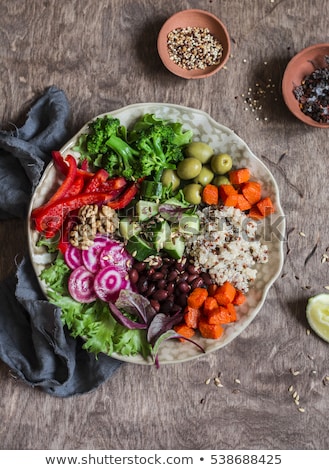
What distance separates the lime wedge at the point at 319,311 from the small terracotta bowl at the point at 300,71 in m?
0.93

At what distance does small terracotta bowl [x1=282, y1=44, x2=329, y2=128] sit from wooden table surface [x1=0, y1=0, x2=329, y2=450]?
0.11 meters

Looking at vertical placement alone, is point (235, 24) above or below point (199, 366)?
above

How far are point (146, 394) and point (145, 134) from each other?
142 cm

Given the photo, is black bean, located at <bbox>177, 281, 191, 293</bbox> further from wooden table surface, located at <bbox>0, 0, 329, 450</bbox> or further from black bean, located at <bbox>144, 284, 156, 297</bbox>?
wooden table surface, located at <bbox>0, 0, 329, 450</bbox>

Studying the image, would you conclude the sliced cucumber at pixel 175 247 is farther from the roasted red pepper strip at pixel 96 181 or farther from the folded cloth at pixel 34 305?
the folded cloth at pixel 34 305

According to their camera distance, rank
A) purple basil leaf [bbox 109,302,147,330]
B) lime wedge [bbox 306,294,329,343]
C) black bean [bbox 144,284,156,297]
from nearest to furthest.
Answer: purple basil leaf [bbox 109,302,147,330], black bean [bbox 144,284,156,297], lime wedge [bbox 306,294,329,343]

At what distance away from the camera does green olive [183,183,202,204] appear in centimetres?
274

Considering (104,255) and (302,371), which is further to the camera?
(302,371)

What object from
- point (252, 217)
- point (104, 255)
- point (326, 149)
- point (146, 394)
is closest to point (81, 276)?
point (104, 255)

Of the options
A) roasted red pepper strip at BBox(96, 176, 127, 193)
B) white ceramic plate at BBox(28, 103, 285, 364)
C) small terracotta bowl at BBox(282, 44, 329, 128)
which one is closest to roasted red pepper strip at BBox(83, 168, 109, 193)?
roasted red pepper strip at BBox(96, 176, 127, 193)

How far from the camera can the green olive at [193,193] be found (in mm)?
2738

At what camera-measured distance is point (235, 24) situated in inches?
118

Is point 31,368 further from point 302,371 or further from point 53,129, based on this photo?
point 302,371

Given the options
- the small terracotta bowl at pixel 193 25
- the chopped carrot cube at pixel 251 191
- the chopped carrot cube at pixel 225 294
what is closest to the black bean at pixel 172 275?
the chopped carrot cube at pixel 225 294
